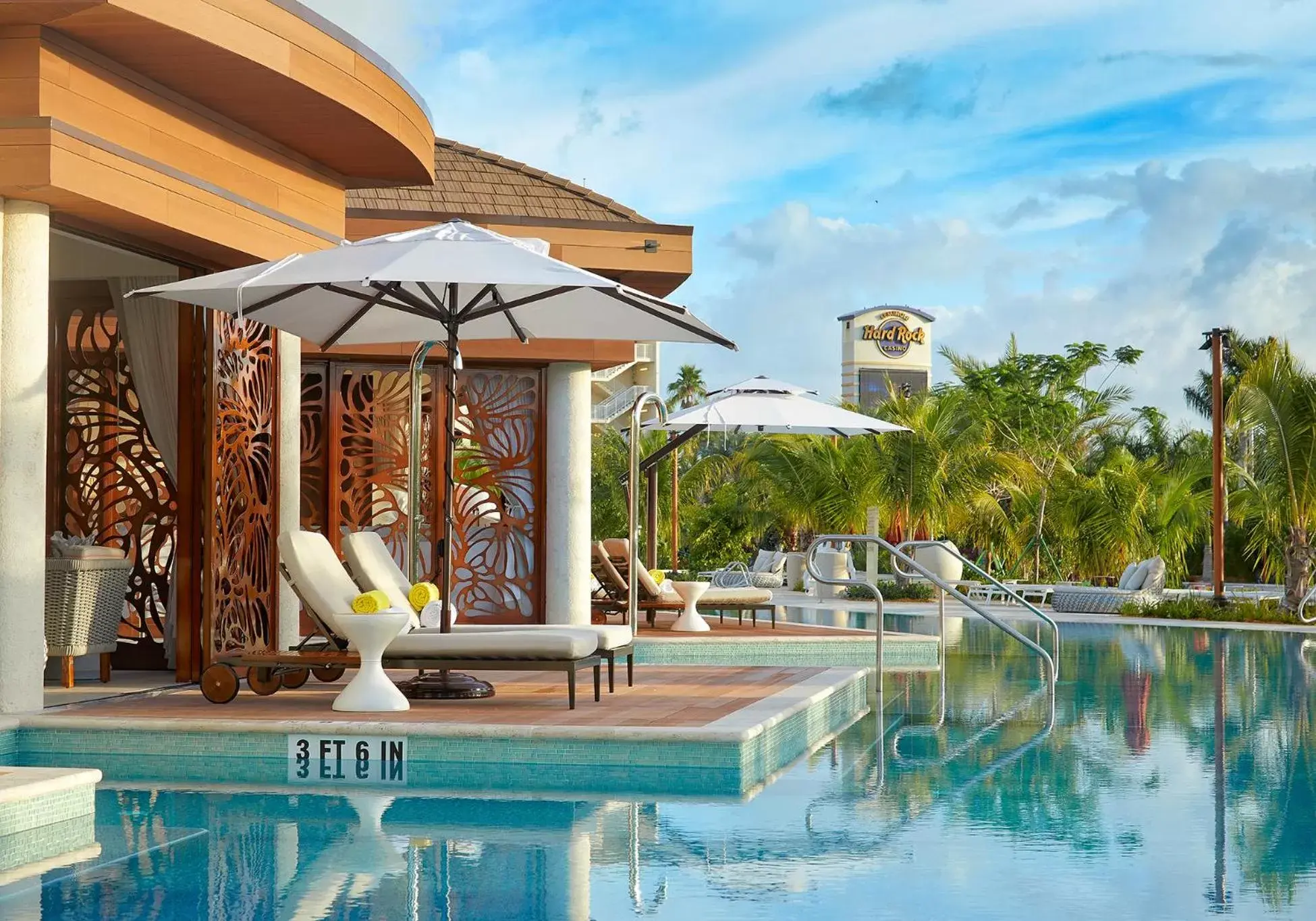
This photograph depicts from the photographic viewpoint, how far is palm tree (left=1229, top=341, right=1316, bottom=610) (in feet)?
68.7

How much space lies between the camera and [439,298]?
989cm

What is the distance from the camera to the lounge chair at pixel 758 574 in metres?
26.6

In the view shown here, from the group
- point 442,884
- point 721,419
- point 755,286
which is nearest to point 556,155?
point 755,286

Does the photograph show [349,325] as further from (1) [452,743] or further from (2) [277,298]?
(1) [452,743]

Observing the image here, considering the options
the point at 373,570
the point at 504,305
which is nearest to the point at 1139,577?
the point at 373,570

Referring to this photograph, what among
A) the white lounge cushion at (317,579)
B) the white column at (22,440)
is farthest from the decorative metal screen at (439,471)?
the white column at (22,440)

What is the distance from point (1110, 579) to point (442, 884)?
79.2 feet

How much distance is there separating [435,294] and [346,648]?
7.26ft

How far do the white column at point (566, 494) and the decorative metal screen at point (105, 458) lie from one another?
14.7 feet

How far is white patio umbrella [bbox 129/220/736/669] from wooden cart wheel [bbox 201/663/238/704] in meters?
1.24

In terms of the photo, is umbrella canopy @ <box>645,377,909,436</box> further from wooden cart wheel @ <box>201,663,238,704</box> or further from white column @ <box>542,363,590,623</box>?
wooden cart wheel @ <box>201,663,238,704</box>

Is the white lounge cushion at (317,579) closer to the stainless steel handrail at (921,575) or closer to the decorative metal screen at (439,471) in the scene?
the stainless steel handrail at (921,575)

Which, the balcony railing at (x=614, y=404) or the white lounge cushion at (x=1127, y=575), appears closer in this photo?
the white lounge cushion at (x=1127, y=575)

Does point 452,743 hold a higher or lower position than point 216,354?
lower
